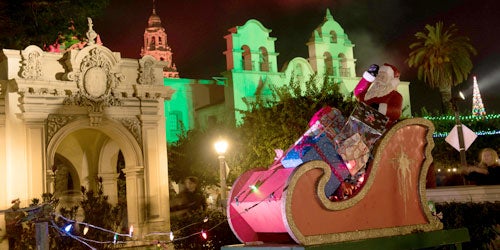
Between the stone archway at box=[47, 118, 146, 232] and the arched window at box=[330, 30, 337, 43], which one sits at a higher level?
the arched window at box=[330, 30, 337, 43]

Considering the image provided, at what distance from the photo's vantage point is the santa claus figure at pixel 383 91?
22.8 feet

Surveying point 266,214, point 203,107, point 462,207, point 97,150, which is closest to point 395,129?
point 266,214

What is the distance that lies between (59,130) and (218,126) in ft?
76.5

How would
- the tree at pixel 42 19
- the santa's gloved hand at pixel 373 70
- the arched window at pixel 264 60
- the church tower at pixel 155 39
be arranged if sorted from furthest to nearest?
the church tower at pixel 155 39 < the arched window at pixel 264 60 < the tree at pixel 42 19 < the santa's gloved hand at pixel 373 70

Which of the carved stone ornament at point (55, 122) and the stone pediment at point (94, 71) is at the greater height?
the stone pediment at point (94, 71)

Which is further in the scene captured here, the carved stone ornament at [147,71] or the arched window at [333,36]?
the arched window at [333,36]

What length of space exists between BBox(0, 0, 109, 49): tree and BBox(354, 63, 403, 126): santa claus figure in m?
18.9

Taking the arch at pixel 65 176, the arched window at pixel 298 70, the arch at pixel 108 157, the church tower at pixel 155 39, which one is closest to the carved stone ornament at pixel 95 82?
the arch at pixel 108 157

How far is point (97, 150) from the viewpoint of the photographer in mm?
23000

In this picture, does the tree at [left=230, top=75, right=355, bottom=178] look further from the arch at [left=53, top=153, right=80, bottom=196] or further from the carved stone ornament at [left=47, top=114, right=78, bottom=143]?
the carved stone ornament at [left=47, top=114, right=78, bottom=143]

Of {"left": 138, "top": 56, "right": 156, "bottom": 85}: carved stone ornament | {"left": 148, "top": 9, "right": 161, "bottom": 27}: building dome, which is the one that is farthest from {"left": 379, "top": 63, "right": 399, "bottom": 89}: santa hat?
{"left": 148, "top": 9, "right": 161, "bottom": 27}: building dome

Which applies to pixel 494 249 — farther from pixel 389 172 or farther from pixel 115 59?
pixel 115 59

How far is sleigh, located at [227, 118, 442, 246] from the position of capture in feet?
18.9

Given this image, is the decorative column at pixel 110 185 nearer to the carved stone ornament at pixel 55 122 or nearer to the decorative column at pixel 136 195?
the decorative column at pixel 136 195
